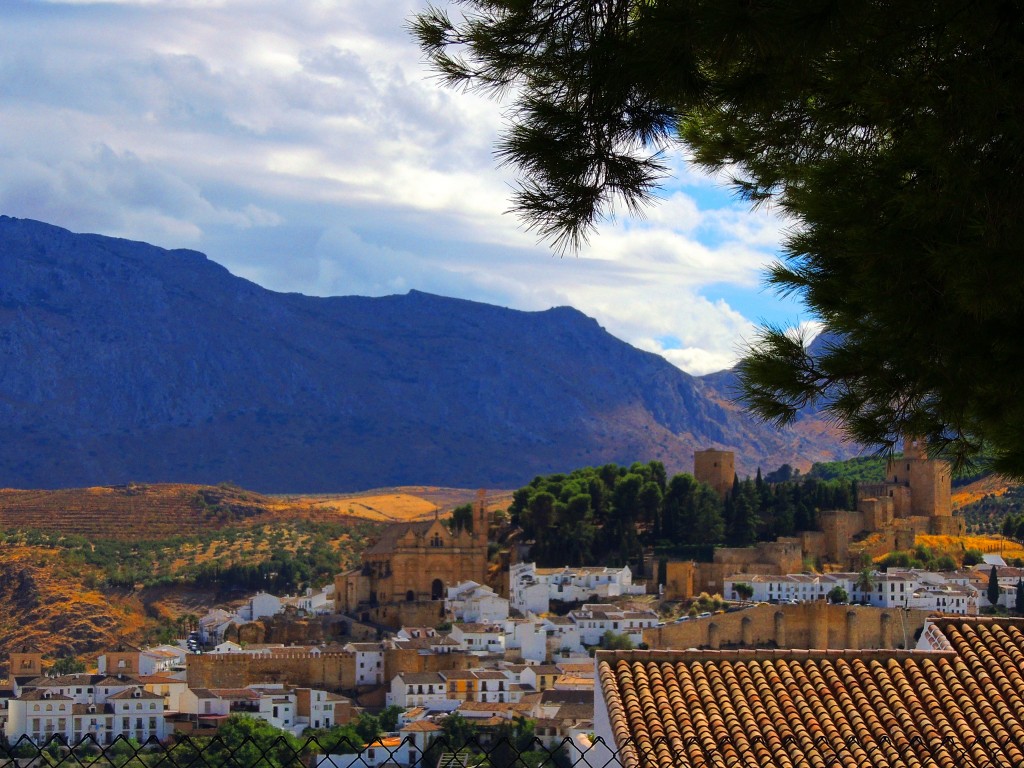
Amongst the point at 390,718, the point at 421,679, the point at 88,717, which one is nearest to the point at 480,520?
the point at 421,679

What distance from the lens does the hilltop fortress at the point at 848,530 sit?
5603cm

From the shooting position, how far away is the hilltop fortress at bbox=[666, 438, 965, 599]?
184 feet

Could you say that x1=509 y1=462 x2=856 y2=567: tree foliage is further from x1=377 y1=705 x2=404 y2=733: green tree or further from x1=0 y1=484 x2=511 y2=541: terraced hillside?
x1=0 y1=484 x2=511 y2=541: terraced hillside

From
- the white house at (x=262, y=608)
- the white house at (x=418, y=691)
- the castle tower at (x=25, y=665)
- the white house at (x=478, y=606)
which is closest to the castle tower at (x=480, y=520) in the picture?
the white house at (x=478, y=606)

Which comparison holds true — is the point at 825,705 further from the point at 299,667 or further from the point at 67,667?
the point at 67,667

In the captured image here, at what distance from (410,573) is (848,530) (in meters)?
14.9

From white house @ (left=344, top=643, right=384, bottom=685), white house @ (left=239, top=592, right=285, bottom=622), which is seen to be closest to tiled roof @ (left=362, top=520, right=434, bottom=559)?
white house @ (left=239, top=592, right=285, bottom=622)

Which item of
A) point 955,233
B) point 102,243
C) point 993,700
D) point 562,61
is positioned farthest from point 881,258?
point 102,243

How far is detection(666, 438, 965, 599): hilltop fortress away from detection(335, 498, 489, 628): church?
727 centimetres

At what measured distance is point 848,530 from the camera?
195 ft

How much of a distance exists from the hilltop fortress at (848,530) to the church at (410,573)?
7.27 meters

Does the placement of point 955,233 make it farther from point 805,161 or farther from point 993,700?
point 993,700

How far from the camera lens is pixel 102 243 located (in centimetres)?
17325

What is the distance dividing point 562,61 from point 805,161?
1.57 m
